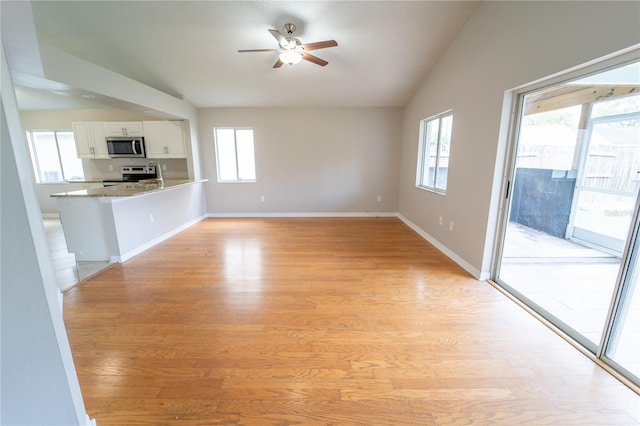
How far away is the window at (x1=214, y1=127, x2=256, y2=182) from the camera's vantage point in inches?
219

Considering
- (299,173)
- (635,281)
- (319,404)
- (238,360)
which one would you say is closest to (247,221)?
(299,173)

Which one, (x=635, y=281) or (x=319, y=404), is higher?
(x=635, y=281)

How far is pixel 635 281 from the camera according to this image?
155 centimetres

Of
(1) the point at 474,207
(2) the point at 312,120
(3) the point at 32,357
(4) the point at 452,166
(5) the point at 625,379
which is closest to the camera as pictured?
(3) the point at 32,357

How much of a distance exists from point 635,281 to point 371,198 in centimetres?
432

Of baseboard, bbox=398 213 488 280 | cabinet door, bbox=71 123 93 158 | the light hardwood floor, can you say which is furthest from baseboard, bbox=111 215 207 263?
baseboard, bbox=398 213 488 280

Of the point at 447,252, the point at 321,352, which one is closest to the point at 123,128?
the point at 321,352

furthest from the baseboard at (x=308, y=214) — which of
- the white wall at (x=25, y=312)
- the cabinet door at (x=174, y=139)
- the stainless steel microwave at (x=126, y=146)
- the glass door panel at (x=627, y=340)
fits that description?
the white wall at (x=25, y=312)

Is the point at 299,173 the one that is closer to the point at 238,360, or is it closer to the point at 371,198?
the point at 371,198

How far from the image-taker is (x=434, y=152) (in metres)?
4.25

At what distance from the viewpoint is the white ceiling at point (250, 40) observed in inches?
110

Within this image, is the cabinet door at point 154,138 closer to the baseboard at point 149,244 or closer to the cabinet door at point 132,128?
the cabinet door at point 132,128

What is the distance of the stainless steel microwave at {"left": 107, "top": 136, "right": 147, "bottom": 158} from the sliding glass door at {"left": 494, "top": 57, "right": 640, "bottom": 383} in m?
5.92

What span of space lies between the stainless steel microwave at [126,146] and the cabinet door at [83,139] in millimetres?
491
